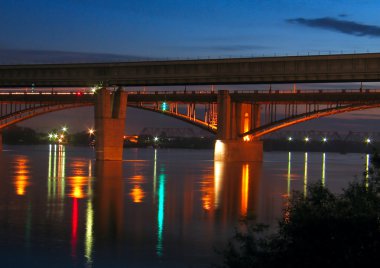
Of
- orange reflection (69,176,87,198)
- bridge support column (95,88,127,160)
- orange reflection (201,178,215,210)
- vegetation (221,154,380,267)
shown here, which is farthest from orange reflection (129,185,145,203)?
bridge support column (95,88,127,160)

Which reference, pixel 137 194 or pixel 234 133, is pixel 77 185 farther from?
pixel 234 133

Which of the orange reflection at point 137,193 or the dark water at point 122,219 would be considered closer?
the dark water at point 122,219

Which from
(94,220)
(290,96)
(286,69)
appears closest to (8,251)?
(94,220)

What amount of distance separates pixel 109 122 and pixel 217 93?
63.8 feet

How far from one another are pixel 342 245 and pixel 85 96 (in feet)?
326

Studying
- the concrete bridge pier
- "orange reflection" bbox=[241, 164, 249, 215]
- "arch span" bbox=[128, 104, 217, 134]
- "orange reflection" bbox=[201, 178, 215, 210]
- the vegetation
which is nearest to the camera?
the vegetation

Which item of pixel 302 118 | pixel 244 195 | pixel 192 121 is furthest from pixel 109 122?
pixel 244 195

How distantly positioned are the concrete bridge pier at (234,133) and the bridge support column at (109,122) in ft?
50.7

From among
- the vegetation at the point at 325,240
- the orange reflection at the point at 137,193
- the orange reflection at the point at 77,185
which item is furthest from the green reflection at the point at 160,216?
the vegetation at the point at 325,240

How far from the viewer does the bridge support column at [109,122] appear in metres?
85.5

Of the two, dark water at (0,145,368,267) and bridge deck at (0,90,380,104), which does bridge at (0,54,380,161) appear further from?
dark water at (0,145,368,267)

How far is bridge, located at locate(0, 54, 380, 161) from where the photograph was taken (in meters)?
76.1

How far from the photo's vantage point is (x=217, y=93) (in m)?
99.9

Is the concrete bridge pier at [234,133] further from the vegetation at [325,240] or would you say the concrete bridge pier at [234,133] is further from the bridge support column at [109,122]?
the vegetation at [325,240]
